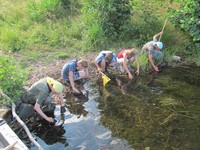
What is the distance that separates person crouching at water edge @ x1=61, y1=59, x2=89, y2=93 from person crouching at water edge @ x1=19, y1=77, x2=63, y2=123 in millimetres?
1022

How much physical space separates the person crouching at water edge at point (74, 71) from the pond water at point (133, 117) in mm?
418

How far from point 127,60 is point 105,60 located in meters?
0.70

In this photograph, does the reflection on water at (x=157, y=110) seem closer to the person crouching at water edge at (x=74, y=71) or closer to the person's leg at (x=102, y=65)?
the person's leg at (x=102, y=65)

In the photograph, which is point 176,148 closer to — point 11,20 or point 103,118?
point 103,118

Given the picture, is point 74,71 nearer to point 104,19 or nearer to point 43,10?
point 104,19

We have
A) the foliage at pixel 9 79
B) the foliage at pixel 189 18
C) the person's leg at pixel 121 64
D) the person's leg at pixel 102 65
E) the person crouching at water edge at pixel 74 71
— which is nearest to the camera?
the foliage at pixel 9 79

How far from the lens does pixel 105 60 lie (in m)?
9.08

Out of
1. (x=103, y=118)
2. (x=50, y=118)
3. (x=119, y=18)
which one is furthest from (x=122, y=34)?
(x=50, y=118)

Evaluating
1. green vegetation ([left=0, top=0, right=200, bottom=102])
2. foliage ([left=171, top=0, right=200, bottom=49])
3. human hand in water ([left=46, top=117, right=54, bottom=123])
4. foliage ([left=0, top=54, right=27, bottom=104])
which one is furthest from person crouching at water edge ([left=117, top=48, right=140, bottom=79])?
foliage ([left=0, top=54, right=27, bottom=104])

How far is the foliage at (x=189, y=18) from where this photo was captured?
988 cm

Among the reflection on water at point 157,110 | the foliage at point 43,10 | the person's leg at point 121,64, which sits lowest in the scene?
the reflection on water at point 157,110

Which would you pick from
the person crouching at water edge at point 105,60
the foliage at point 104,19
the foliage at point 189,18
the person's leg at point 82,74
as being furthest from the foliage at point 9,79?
the foliage at point 189,18

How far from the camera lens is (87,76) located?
8.86 meters

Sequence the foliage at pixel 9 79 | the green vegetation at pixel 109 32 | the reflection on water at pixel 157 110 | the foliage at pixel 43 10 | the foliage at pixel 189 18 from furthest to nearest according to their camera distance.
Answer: the foliage at pixel 43 10, the green vegetation at pixel 109 32, the foliage at pixel 189 18, the foliage at pixel 9 79, the reflection on water at pixel 157 110
